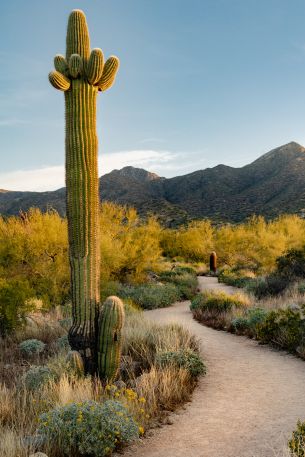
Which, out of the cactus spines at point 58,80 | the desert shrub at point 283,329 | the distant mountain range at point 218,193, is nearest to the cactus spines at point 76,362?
the cactus spines at point 58,80

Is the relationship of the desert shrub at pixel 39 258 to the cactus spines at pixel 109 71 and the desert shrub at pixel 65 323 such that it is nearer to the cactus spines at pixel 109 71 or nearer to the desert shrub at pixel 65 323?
the desert shrub at pixel 65 323

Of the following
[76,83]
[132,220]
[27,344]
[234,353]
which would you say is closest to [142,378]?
[234,353]

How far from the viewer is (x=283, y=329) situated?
9.16m

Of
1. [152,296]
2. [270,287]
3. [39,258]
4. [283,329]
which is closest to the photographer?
[283,329]

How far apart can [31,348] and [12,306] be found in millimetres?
1929

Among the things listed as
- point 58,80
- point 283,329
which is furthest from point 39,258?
point 58,80

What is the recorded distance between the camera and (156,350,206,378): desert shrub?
706 cm

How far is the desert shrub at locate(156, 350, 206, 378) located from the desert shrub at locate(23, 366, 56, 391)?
1734 mm

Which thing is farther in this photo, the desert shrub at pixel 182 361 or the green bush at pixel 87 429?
the desert shrub at pixel 182 361

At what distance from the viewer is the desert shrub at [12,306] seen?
10570mm

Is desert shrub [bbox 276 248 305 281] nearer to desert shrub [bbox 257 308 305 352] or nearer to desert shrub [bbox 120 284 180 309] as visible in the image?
desert shrub [bbox 120 284 180 309]

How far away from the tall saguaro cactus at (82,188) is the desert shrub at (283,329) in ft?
13.4

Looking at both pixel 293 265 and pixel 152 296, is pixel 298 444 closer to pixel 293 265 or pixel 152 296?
pixel 152 296

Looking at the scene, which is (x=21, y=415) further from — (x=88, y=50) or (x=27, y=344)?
(x=88, y=50)
